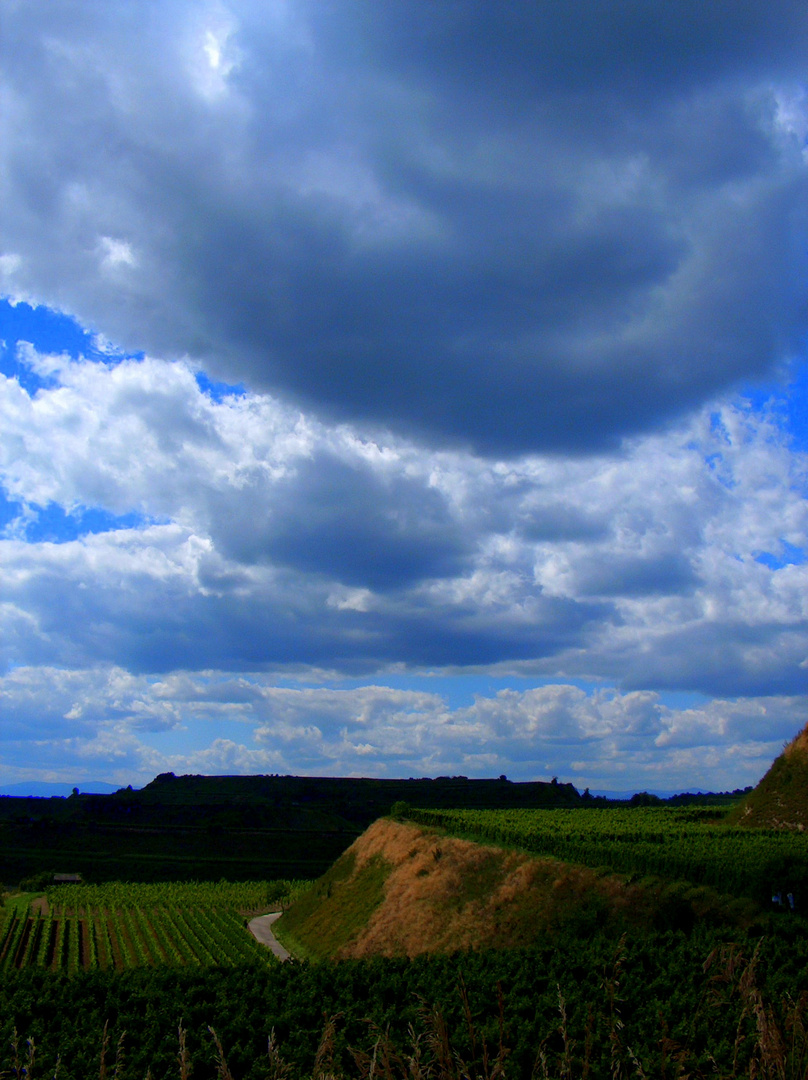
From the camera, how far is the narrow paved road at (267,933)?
148 ft

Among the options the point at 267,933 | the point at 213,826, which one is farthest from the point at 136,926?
the point at 213,826

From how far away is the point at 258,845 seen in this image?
418 ft

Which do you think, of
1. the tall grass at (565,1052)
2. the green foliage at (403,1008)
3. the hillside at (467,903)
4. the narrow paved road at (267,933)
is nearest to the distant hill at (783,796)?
the hillside at (467,903)

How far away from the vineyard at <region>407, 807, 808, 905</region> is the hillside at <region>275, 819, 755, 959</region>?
6.18ft

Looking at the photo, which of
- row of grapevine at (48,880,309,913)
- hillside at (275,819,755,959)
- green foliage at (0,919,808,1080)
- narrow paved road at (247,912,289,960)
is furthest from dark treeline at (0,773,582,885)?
green foliage at (0,919,808,1080)

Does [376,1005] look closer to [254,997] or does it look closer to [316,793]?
[254,997]

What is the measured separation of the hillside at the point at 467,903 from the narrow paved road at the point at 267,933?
0.73 metres

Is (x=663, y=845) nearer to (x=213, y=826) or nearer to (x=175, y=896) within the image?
(x=175, y=896)

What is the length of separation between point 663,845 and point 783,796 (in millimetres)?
14324

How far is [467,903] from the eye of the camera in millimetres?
35531

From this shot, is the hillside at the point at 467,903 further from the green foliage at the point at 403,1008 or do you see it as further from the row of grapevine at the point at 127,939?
the green foliage at the point at 403,1008

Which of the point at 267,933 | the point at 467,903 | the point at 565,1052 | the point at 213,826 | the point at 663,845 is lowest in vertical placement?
the point at 213,826

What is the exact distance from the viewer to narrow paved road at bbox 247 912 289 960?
148 ft

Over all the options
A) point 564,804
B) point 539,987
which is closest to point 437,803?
point 564,804
